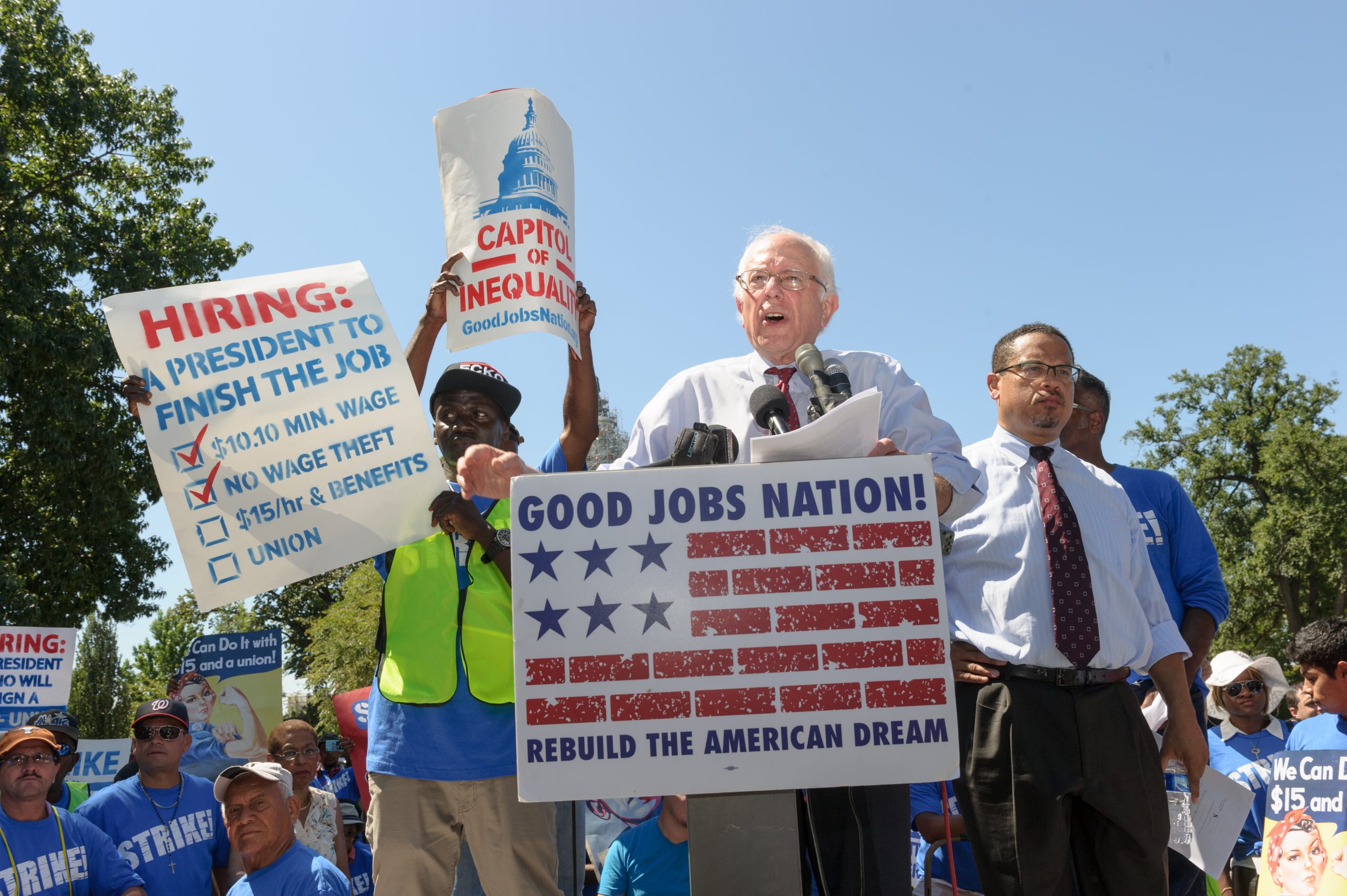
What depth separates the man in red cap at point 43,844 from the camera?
5316 millimetres

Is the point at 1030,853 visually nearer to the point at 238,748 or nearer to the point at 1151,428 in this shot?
the point at 238,748

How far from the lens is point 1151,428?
37.8 metres

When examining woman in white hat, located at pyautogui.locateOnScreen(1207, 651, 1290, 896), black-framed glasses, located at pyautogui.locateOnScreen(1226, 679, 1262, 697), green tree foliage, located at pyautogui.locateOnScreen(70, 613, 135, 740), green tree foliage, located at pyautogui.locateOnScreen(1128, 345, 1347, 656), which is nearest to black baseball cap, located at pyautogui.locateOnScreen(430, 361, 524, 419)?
woman in white hat, located at pyautogui.locateOnScreen(1207, 651, 1290, 896)

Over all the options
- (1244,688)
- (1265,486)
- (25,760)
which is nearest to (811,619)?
(25,760)

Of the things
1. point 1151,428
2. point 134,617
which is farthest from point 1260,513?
point 134,617

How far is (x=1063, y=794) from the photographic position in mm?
3100

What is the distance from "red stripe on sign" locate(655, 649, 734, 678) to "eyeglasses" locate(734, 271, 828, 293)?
1.56 m

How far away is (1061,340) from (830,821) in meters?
1.84

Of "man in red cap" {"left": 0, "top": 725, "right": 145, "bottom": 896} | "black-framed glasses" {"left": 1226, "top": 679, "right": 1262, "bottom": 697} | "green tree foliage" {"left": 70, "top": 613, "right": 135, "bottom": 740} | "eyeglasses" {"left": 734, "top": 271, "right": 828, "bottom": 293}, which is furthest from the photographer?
"green tree foliage" {"left": 70, "top": 613, "right": 135, "bottom": 740}

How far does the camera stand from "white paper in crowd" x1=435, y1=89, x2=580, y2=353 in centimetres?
385

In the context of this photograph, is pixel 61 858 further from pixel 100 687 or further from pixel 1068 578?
pixel 100 687

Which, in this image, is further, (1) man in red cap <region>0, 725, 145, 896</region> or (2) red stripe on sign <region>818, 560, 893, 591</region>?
(1) man in red cap <region>0, 725, 145, 896</region>

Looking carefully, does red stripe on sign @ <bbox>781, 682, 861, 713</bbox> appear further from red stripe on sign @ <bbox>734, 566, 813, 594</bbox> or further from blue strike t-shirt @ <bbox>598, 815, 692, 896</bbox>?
blue strike t-shirt @ <bbox>598, 815, 692, 896</bbox>

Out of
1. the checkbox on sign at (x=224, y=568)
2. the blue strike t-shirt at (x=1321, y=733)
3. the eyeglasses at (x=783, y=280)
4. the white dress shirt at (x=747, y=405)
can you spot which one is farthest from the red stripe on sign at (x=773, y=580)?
the blue strike t-shirt at (x=1321, y=733)
